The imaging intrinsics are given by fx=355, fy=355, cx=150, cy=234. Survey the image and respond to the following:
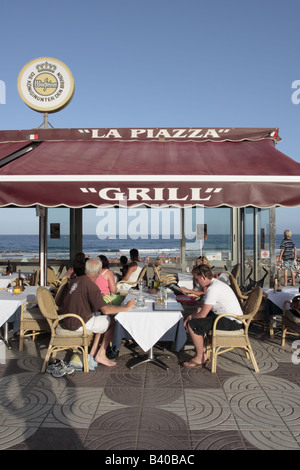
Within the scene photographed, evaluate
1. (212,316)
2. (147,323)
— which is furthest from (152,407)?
(212,316)

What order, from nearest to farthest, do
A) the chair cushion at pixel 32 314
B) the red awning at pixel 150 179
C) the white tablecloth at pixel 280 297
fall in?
1. the red awning at pixel 150 179
2. the chair cushion at pixel 32 314
3. the white tablecloth at pixel 280 297

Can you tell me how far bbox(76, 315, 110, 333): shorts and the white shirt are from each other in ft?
4.23

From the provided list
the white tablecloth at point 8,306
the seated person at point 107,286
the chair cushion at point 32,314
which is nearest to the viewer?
the white tablecloth at point 8,306

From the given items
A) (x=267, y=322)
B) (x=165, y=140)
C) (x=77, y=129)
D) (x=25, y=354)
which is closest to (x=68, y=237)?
(x=77, y=129)

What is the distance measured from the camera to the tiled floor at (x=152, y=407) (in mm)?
2807

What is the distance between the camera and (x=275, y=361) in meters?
4.67

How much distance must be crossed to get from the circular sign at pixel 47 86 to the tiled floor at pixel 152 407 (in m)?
6.12

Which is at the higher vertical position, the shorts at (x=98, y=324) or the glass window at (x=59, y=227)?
the glass window at (x=59, y=227)

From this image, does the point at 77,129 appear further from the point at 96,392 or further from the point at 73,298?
the point at 96,392

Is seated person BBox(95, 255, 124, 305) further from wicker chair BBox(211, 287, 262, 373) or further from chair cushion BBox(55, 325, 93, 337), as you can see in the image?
wicker chair BBox(211, 287, 262, 373)

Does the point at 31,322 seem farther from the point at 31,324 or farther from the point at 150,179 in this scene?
the point at 150,179

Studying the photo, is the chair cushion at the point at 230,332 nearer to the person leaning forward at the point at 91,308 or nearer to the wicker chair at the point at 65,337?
the person leaning forward at the point at 91,308

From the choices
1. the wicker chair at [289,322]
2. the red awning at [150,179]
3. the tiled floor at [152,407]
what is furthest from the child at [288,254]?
the tiled floor at [152,407]

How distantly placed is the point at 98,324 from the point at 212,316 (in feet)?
4.79
